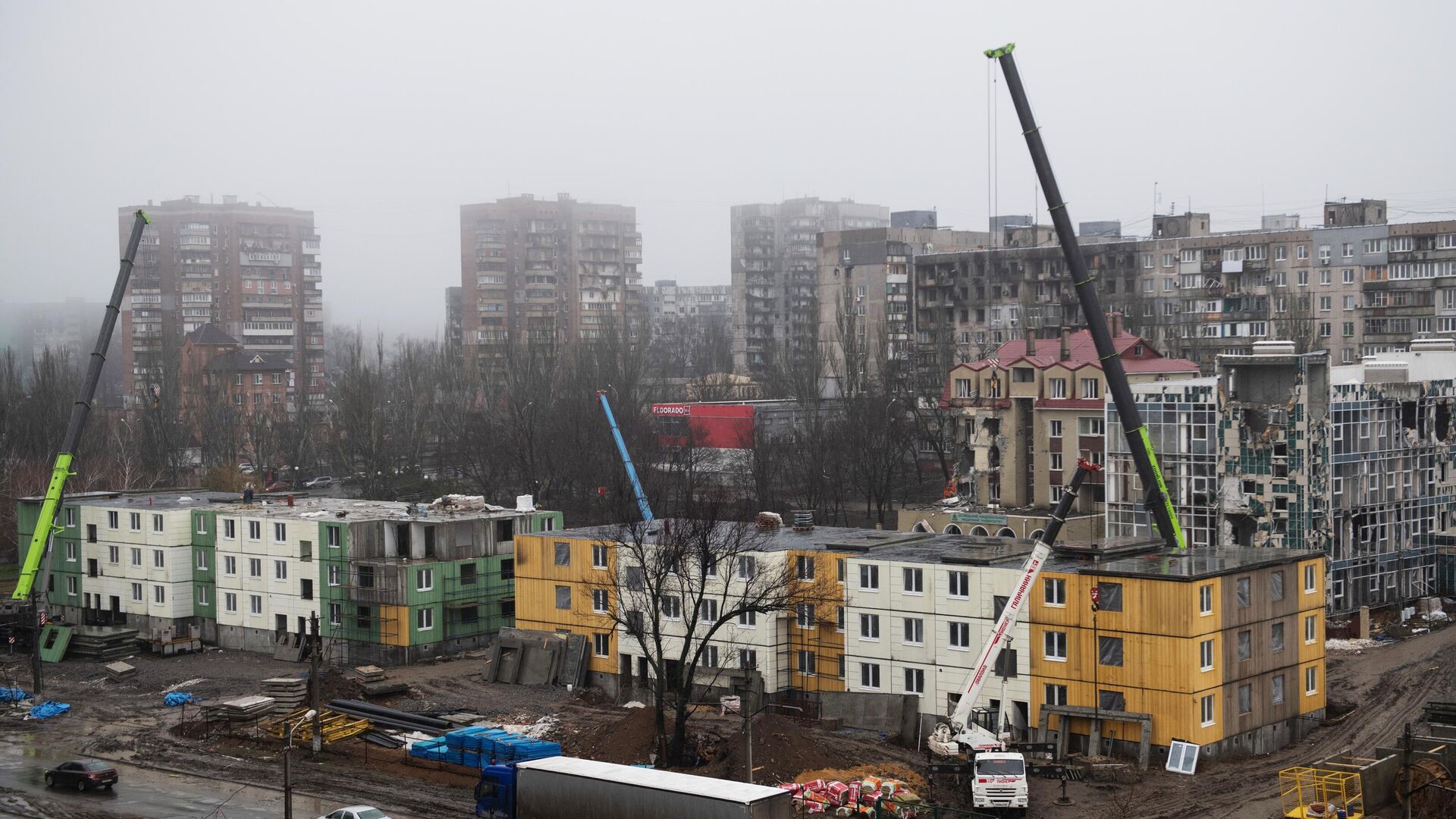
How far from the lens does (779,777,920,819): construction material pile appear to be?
28.5 metres

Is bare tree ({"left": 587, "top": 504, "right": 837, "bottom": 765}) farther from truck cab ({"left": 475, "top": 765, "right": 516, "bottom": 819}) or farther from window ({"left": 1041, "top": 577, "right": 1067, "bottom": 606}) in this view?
window ({"left": 1041, "top": 577, "right": 1067, "bottom": 606})

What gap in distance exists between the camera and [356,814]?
27.1 meters

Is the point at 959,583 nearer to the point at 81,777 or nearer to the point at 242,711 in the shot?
the point at 242,711

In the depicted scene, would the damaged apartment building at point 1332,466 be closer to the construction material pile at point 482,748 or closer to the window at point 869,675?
the window at point 869,675

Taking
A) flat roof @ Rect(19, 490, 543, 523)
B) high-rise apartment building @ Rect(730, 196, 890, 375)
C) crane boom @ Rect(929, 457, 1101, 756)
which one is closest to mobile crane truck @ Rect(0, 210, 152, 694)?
flat roof @ Rect(19, 490, 543, 523)

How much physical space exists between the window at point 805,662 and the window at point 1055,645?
652 cm

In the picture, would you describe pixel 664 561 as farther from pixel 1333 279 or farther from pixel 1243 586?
pixel 1333 279

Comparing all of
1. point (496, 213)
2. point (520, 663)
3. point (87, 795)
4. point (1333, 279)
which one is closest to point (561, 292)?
point (496, 213)

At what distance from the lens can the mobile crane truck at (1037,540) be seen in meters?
28.5

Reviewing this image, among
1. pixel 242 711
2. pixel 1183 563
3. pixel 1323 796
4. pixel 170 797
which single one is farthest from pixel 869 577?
pixel 170 797

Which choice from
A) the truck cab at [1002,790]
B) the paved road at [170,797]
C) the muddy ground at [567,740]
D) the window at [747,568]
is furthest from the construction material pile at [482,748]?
the truck cab at [1002,790]

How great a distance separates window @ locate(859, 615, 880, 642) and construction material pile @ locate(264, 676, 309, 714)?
14.1 metres

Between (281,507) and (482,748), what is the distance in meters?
24.5

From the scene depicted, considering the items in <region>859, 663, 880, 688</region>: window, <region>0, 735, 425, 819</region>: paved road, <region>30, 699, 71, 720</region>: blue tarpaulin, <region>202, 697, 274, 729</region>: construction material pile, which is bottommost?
<region>30, 699, 71, 720</region>: blue tarpaulin
